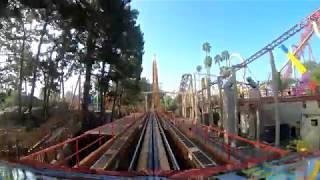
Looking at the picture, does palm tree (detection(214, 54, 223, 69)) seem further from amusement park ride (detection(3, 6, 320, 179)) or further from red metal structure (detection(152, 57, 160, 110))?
red metal structure (detection(152, 57, 160, 110))

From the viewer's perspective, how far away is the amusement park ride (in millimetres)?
5344

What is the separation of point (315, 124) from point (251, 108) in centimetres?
683

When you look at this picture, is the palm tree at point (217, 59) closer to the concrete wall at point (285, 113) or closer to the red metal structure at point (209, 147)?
the concrete wall at point (285, 113)

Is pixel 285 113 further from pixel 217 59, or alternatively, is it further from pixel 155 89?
pixel 155 89

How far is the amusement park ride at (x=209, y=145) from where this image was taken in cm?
534

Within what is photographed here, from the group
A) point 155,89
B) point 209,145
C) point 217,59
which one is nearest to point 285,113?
point 209,145

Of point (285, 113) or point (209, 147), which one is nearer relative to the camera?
point (209, 147)

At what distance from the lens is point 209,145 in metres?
16.8

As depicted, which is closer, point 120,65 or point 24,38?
point 24,38

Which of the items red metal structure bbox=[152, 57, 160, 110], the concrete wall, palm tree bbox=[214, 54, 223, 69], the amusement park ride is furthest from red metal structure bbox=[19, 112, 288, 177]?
red metal structure bbox=[152, 57, 160, 110]

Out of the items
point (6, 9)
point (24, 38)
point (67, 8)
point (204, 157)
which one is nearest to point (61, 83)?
point (24, 38)

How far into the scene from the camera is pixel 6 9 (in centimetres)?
1736

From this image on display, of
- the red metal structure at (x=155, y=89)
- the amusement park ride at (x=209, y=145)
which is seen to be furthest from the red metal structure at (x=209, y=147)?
the red metal structure at (x=155, y=89)

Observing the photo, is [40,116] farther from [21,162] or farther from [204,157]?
[21,162]
